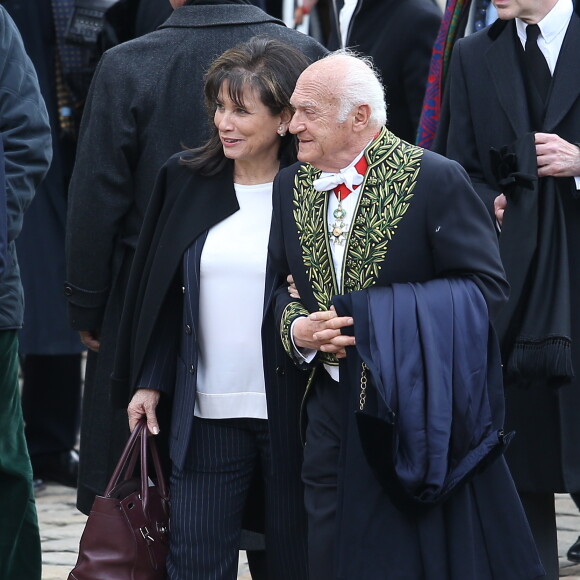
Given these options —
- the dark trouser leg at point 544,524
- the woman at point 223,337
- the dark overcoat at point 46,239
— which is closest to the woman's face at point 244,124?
the woman at point 223,337

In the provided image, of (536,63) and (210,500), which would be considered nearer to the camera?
(210,500)

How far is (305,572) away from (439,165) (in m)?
1.25

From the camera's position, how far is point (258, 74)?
4.27 m

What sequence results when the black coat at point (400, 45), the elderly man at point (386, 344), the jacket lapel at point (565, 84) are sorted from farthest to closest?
the black coat at point (400, 45) < the jacket lapel at point (565, 84) < the elderly man at point (386, 344)

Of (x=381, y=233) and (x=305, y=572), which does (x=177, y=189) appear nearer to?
(x=381, y=233)

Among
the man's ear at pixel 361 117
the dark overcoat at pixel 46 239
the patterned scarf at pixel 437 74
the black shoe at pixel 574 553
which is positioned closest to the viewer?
the man's ear at pixel 361 117

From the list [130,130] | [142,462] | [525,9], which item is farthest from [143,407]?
[525,9]

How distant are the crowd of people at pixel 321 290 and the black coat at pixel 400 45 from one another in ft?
0.11

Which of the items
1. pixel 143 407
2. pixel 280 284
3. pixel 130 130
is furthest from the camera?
pixel 130 130

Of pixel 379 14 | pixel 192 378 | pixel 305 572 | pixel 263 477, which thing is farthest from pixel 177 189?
pixel 379 14

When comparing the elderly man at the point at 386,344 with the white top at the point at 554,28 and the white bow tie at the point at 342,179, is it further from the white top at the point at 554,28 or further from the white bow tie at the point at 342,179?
the white top at the point at 554,28

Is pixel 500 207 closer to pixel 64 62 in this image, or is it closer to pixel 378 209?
pixel 378 209

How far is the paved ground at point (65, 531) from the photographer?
5625 mm

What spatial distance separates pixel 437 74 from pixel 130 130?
1.13 m
